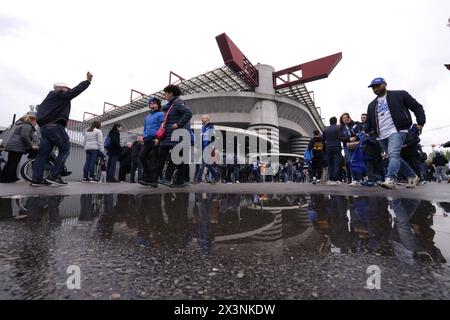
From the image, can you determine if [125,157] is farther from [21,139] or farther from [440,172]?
[440,172]

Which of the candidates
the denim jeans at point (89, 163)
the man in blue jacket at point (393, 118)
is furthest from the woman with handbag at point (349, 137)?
the denim jeans at point (89, 163)

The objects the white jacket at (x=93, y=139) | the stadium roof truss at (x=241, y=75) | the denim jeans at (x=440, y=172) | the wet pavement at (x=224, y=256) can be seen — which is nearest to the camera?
the wet pavement at (x=224, y=256)

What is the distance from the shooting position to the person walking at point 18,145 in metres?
5.11

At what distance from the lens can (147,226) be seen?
1.56 meters

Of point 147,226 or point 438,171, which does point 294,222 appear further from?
point 438,171

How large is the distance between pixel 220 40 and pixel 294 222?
1080 inches

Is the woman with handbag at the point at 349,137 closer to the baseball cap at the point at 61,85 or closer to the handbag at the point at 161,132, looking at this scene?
the handbag at the point at 161,132

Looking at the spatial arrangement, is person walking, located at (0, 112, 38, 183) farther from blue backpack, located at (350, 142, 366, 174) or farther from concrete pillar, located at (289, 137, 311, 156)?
concrete pillar, located at (289, 137, 311, 156)

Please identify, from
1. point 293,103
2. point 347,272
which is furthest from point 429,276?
point 293,103

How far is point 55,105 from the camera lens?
4070mm

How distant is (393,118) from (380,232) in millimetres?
3243

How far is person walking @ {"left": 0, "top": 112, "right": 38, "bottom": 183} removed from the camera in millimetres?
5113

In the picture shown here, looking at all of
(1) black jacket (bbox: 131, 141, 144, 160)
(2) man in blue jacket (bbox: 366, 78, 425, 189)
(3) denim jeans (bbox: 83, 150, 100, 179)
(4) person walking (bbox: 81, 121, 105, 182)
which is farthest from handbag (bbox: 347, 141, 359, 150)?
(3) denim jeans (bbox: 83, 150, 100, 179)

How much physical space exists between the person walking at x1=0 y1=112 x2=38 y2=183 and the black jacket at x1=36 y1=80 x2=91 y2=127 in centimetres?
150
